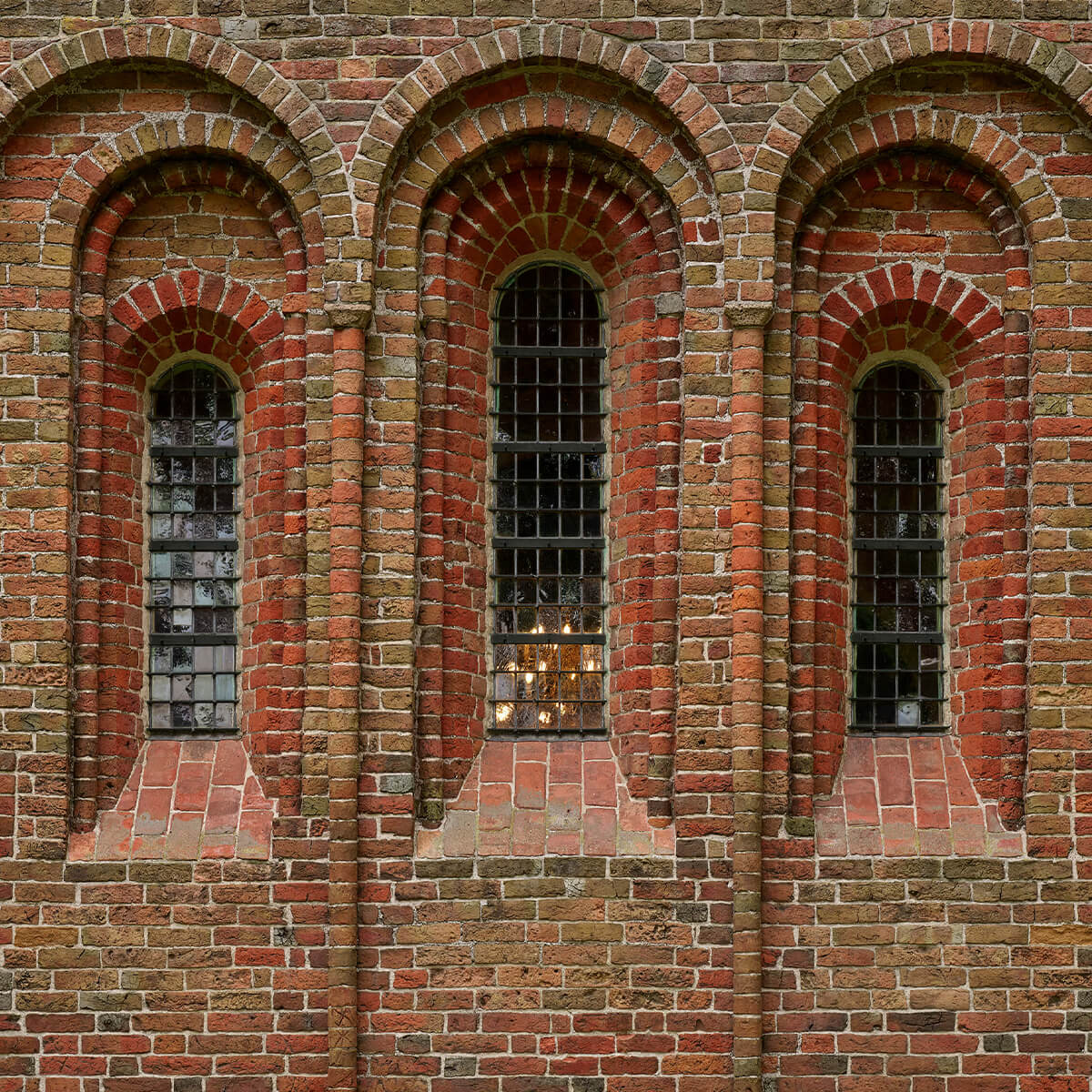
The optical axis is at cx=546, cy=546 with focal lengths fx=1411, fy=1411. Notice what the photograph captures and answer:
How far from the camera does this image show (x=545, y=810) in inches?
284

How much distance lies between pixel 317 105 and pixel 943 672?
444cm

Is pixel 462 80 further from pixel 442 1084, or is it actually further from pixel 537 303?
pixel 442 1084

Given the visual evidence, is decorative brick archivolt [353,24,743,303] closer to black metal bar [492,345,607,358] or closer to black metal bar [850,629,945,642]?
black metal bar [492,345,607,358]

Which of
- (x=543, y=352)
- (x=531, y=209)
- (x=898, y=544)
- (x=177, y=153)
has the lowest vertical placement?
(x=898, y=544)

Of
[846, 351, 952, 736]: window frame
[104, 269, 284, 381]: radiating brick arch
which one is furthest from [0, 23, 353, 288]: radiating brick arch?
[846, 351, 952, 736]: window frame

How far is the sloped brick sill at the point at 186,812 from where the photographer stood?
7.14m

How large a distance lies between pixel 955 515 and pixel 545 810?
2707 millimetres

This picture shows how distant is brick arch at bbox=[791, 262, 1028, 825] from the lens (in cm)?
732

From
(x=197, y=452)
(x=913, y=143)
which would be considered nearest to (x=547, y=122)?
(x=913, y=143)

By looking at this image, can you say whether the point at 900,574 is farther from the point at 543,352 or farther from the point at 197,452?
the point at 197,452

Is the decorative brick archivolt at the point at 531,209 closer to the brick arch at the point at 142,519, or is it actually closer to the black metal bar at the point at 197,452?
the brick arch at the point at 142,519

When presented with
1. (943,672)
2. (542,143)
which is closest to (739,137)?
(542,143)

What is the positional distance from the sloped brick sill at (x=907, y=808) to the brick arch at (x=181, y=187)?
390 cm

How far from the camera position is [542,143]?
7484 millimetres
